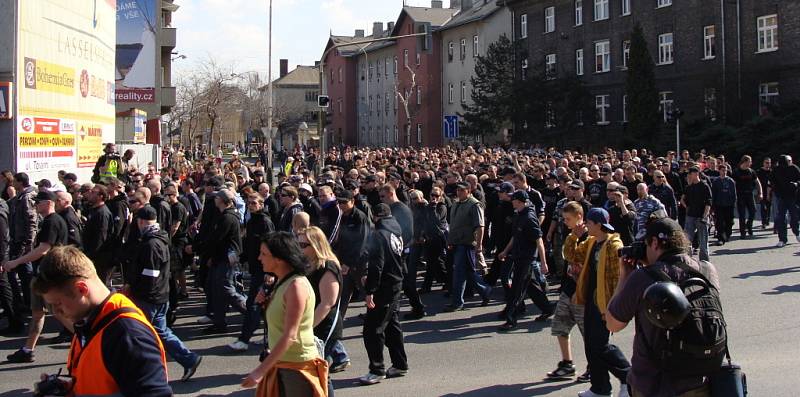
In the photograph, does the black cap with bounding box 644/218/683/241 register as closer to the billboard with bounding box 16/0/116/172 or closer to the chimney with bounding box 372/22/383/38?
the billboard with bounding box 16/0/116/172

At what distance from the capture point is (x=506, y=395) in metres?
7.82

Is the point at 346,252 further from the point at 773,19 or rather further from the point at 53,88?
the point at 773,19

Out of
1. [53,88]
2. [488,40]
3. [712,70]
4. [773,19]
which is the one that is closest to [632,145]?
[712,70]

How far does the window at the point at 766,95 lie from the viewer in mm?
37594

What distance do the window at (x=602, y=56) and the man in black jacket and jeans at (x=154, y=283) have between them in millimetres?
41723

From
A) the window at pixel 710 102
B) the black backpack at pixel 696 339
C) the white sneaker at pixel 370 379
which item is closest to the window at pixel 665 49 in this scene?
the window at pixel 710 102

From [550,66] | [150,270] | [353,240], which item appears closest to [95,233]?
[150,270]

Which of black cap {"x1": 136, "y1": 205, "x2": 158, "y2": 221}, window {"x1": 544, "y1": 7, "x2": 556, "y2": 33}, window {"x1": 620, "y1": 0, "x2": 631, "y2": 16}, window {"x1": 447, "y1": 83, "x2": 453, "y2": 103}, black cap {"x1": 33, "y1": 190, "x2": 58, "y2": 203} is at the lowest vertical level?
black cap {"x1": 136, "y1": 205, "x2": 158, "y2": 221}

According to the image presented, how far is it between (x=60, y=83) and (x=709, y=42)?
29.4 m

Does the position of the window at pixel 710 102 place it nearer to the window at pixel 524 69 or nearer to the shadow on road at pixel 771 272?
the window at pixel 524 69

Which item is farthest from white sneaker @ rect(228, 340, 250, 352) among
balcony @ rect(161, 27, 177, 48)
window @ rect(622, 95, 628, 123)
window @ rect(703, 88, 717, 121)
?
balcony @ rect(161, 27, 177, 48)

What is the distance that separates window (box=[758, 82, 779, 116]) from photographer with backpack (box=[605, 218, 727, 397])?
116ft

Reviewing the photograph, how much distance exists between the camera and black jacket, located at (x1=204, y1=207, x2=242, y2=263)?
10492 millimetres

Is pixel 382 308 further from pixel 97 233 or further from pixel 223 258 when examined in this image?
pixel 97 233
